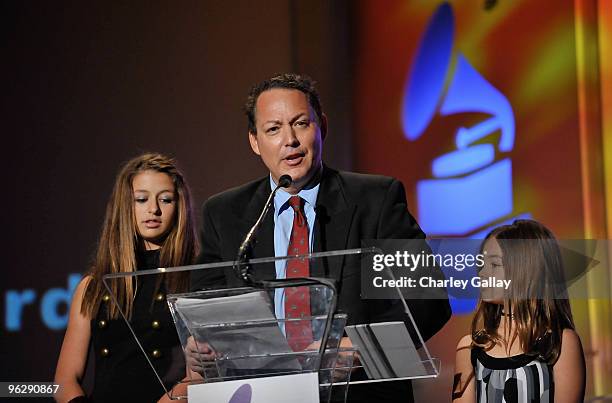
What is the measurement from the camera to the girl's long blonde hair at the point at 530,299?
290cm

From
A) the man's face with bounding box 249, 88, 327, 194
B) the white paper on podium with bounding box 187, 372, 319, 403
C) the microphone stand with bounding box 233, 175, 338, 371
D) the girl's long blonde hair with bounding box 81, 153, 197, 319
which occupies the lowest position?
the white paper on podium with bounding box 187, 372, 319, 403

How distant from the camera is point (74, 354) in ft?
10.7

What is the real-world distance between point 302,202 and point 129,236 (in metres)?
0.73

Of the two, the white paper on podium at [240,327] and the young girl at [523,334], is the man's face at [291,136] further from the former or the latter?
the white paper on podium at [240,327]

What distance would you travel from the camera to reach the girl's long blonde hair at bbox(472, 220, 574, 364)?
114 inches

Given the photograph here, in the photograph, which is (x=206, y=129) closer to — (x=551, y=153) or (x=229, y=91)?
(x=229, y=91)

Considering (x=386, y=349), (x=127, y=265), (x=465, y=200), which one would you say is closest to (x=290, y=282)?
(x=386, y=349)

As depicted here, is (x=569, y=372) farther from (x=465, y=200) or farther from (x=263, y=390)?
(x=263, y=390)

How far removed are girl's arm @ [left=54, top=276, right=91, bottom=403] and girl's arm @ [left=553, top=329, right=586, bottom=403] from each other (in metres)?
1.54

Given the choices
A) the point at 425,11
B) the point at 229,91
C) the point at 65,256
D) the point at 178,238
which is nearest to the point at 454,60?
the point at 425,11

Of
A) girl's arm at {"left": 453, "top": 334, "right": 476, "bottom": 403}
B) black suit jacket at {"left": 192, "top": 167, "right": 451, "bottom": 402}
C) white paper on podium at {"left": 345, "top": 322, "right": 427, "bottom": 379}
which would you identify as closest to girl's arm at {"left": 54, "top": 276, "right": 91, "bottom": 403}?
black suit jacket at {"left": 192, "top": 167, "right": 451, "bottom": 402}

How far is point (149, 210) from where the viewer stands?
3252mm

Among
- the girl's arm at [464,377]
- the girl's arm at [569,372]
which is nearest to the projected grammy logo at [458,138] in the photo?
the girl's arm at [464,377]

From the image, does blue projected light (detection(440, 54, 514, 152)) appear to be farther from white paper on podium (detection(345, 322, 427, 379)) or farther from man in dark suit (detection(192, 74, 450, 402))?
white paper on podium (detection(345, 322, 427, 379))
